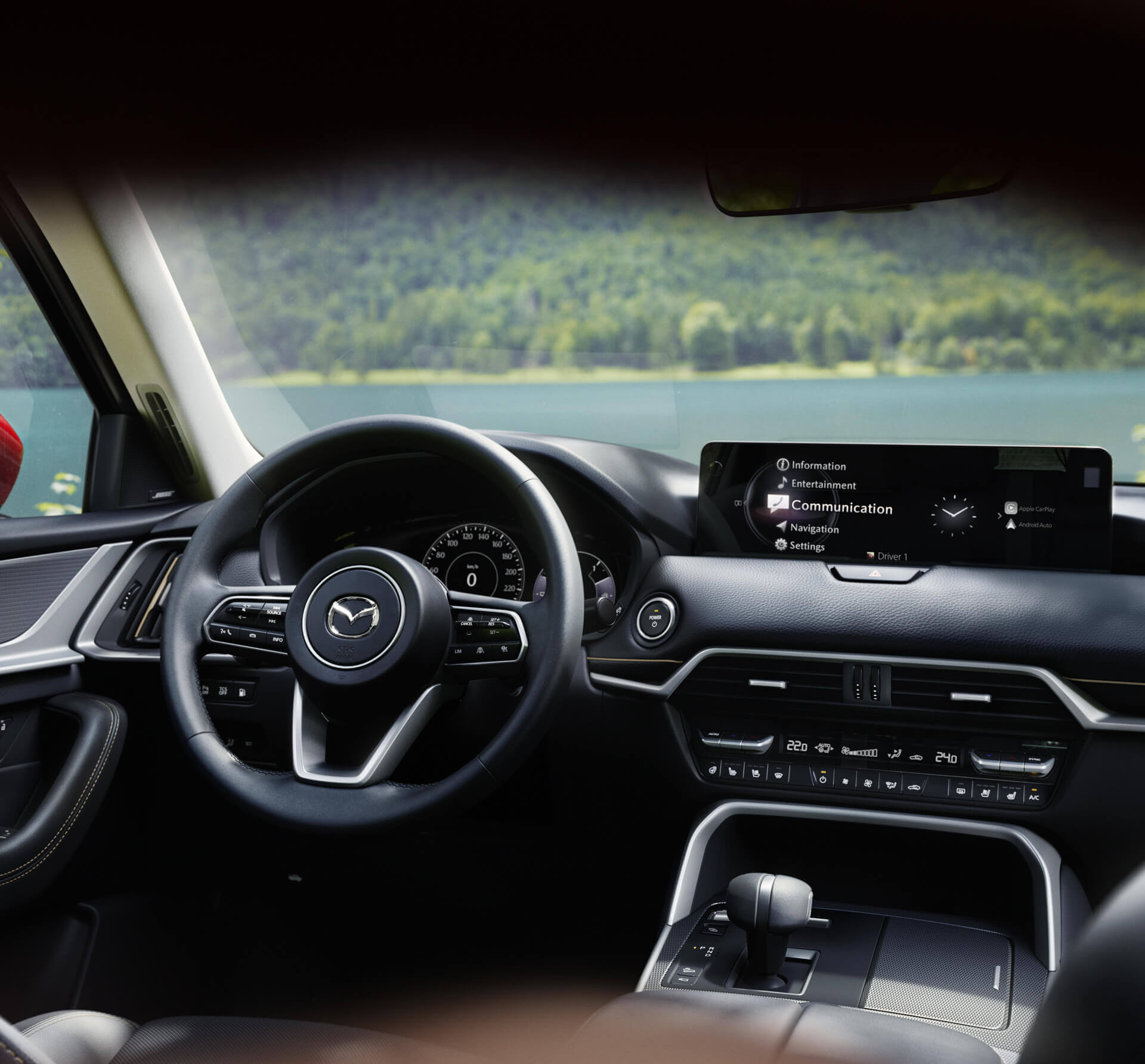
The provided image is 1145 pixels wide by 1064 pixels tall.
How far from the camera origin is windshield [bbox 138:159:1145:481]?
1.70 meters

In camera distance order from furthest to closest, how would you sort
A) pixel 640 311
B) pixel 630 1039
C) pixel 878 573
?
pixel 640 311, pixel 878 573, pixel 630 1039

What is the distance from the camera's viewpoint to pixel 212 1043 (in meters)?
1.53

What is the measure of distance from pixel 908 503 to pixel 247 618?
122 centimetres

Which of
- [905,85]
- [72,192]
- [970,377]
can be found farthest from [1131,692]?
[72,192]

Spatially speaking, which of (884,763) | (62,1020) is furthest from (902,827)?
(62,1020)

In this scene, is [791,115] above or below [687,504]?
above

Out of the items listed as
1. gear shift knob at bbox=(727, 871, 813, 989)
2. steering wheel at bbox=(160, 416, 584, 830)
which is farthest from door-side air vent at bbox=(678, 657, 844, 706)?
steering wheel at bbox=(160, 416, 584, 830)

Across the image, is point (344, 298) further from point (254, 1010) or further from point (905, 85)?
point (905, 85)

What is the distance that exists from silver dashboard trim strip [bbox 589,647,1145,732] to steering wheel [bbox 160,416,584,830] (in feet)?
1.56

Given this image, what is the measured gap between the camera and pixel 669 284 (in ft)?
9.34

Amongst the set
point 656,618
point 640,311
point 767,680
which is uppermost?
point 640,311

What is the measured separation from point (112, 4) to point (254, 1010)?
2440 mm

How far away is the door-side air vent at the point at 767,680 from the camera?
2111 mm

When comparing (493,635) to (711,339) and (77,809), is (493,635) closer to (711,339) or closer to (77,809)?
(711,339)
